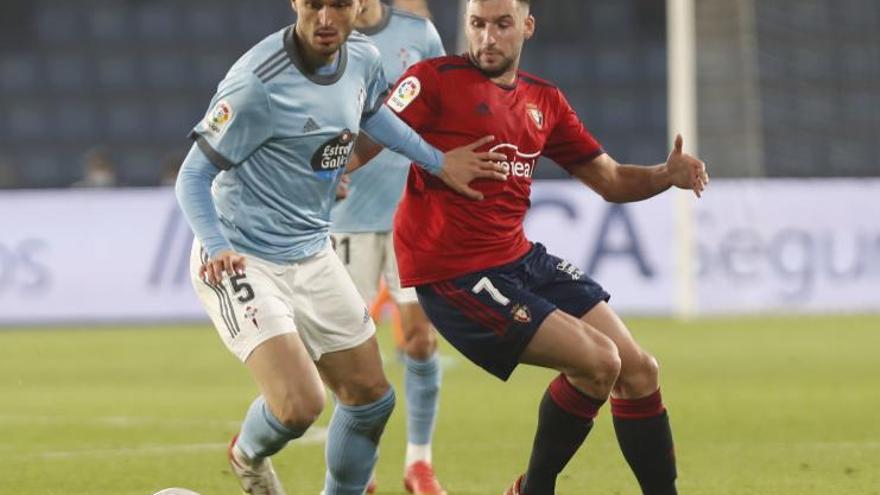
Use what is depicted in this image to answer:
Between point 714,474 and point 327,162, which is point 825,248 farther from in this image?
point 327,162

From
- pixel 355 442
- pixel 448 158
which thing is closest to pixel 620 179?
pixel 448 158

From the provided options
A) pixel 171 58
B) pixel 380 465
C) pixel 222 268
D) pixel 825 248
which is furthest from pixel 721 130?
pixel 222 268

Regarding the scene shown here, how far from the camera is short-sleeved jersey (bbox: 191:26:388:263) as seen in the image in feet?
18.1

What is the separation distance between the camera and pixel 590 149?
20.8 feet

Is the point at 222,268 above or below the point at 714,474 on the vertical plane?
above

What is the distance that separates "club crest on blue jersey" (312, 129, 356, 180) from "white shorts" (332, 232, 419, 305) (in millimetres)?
1774

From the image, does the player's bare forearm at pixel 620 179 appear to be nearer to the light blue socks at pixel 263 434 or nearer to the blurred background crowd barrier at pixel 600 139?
the light blue socks at pixel 263 434

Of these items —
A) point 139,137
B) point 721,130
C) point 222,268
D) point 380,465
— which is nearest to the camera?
point 222,268

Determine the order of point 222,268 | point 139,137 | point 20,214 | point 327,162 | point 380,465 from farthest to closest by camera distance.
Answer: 1. point 139,137
2. point 20,214
3. point 380,465
4. point 327,162
5. point 222,268

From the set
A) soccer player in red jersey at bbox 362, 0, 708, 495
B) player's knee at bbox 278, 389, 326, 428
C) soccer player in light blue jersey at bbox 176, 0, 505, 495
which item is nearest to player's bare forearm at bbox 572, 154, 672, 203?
soccer player in red jersey at bbox 362, 0, 708, 495

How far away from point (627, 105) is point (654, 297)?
5175mm

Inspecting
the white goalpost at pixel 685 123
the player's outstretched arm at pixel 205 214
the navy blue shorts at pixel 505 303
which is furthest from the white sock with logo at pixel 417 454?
Answer: the white goalpost at pixel 685 123

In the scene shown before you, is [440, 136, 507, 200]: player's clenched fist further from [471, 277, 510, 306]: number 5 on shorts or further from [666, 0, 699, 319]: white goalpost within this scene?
[666, 0, 699, 319]: white goalpost

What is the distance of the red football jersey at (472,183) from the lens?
19.4 ft
